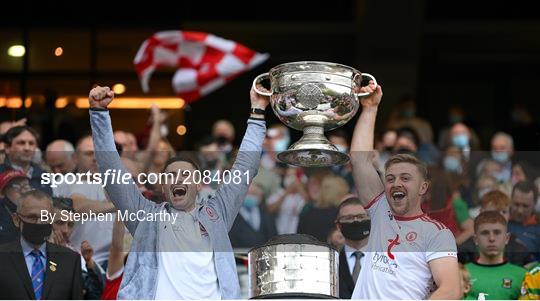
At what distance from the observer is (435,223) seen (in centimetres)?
1112

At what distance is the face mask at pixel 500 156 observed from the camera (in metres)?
12.1

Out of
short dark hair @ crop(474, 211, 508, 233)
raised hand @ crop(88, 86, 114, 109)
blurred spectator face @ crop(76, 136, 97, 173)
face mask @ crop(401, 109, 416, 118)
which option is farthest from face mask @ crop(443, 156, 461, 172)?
face mask @ crop(401, 109, 416, 118)

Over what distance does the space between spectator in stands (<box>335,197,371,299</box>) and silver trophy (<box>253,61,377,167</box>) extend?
0.41 m

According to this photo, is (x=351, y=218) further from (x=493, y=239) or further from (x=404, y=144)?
(x=404, y=144)

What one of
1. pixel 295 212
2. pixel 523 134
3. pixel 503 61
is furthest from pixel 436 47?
pixel 295 212

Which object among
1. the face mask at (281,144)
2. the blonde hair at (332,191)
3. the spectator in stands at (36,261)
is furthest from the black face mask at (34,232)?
the face mask at (281,144)

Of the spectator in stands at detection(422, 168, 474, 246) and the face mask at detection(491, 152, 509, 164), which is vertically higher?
the face mask at detection(491, 152, 509, 164)

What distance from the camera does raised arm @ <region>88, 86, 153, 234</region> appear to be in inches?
428

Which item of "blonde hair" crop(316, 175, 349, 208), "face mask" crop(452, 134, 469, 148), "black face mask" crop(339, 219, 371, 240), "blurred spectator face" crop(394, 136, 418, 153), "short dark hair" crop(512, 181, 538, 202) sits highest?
"face mask" crop(452, 134, 469, 148)

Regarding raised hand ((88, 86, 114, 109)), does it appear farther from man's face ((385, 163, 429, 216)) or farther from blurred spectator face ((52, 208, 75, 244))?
man's face ((385, 163, 429, 216))

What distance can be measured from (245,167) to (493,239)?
5.33 ft

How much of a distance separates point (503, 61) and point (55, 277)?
34.1 feet

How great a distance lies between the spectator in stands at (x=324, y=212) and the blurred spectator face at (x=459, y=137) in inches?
187

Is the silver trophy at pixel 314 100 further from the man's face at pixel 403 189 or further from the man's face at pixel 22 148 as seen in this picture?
the man's face at pixel 22 148
